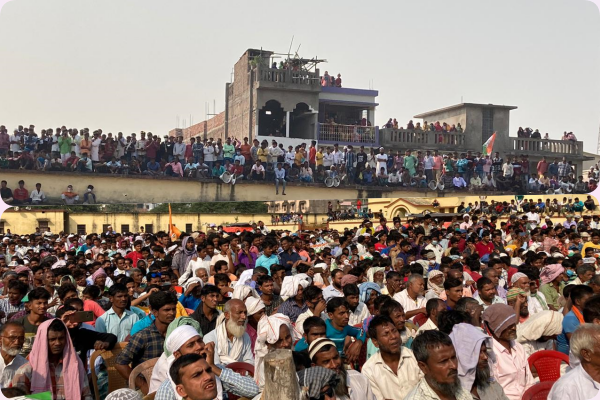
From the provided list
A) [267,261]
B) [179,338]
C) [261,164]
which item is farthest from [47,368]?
[261,164]

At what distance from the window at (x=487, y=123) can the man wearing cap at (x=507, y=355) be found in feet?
128

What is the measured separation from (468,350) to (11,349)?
3.16 metres

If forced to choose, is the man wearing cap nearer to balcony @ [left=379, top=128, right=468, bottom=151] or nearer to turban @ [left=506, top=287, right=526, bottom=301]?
turban @ [left=506, top=287, right=526, bottom=301]

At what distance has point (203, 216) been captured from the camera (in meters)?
29.8

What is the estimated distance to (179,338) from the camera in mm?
4664

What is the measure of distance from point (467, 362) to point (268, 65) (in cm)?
3956

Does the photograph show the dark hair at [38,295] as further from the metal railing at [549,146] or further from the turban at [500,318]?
the metal railing at [549,146]

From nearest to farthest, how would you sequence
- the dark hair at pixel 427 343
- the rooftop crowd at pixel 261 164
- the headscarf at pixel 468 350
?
the dark hair at pixel 427 343
the headscarf at pixel 468 350
the rooftop crowd at pixel 261 164

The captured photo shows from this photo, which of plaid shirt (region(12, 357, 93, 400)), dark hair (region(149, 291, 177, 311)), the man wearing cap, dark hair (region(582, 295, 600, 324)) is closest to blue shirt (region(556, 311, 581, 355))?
dark hair (region(582, 295, 600, 324))

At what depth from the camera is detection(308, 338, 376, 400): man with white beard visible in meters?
4.41

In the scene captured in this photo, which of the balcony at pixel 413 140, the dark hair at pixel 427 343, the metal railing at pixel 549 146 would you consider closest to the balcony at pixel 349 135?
the balcony at pixel 413 140

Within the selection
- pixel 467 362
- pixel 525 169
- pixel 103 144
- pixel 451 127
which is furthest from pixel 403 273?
pixel 451 127

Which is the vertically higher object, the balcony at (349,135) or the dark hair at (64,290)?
the balcony at (349,135)

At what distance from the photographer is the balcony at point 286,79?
41250 millimetres
